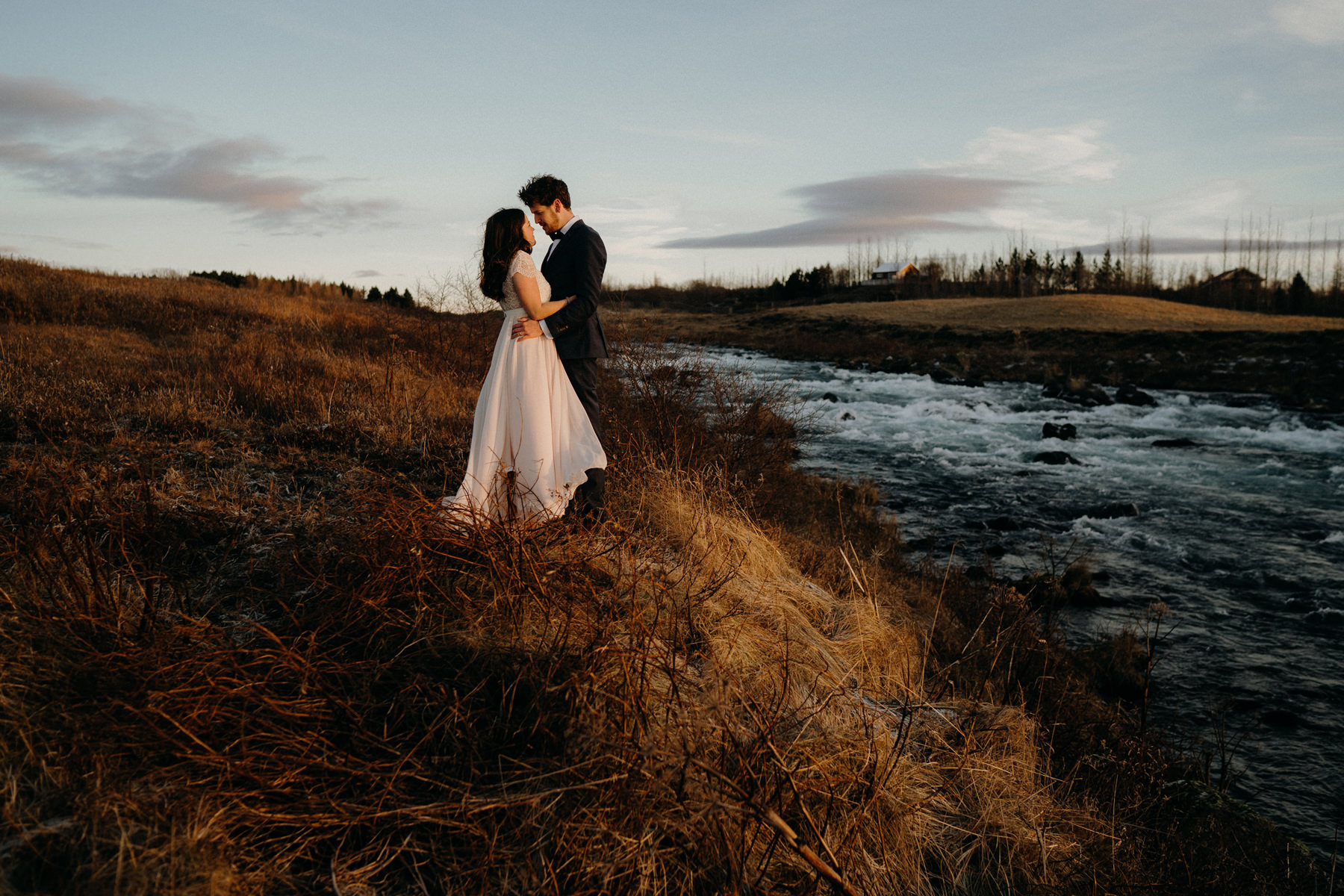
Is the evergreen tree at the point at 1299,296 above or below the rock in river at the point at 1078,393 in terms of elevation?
above

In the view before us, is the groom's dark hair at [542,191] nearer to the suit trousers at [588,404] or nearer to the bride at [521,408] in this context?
the bride at [521,408]

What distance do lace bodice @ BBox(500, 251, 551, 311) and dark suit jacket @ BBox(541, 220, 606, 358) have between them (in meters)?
0.11

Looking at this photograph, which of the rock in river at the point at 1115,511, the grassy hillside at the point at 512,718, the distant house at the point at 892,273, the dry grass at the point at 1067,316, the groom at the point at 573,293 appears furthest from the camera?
the distant house at the point at 892,273

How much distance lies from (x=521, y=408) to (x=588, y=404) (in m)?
0.43

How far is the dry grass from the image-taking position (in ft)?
113

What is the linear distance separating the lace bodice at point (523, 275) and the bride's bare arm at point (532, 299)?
2cm

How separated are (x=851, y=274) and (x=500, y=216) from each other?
3521 inches

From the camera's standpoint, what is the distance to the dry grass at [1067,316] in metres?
34.3

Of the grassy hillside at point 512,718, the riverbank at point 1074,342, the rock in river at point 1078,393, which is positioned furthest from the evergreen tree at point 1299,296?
the grassy hillside at point 512,718

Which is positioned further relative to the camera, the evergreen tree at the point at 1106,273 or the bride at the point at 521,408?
the evergreen tree at the point at 1106,273

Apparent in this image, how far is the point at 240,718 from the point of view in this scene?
219 cm

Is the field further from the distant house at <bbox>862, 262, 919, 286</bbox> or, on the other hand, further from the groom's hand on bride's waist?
the groom's hand on bride's waist

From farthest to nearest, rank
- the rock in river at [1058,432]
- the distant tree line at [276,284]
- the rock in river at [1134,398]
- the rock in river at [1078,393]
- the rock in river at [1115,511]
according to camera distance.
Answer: the distant tree line at [276,284] < the rock in river at [1078,393] < the rock in river at [1134,398] < the rock in river at [1058,432] < the rock in river at [1115,511]

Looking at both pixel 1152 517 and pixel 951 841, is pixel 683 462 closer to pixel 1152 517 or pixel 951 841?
pixel 951 841
